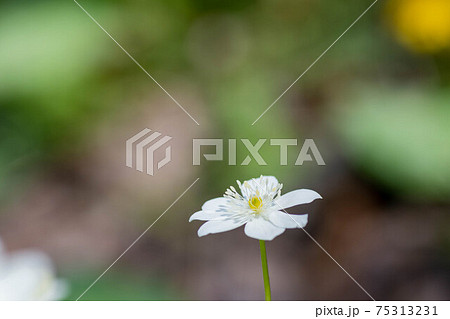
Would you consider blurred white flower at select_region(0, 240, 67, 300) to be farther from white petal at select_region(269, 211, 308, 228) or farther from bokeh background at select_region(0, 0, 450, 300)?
bokeh background at select_region(0, 0, 450, 300)

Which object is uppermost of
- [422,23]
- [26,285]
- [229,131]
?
[422,23]

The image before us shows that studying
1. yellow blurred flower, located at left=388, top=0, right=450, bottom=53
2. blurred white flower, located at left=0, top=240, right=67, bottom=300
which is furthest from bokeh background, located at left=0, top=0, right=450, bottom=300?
blurred white flower, located at left=0, top=240, right=67, bottom=300

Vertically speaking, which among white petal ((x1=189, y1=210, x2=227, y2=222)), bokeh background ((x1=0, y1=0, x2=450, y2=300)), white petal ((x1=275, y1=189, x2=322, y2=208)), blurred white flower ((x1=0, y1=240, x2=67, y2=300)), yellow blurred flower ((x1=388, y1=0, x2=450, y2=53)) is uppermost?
yellow blurred flower ((x1=388, y1=0, x2=450, y2=53))

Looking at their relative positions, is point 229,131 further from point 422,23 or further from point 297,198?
point 297,198

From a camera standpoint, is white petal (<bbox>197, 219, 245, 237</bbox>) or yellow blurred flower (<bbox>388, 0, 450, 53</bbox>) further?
yellow blurred flower (<bbox>388, 0, 450, 53</bbox>)

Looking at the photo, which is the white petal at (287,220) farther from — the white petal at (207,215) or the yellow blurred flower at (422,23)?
the yellow blurred flower at (422,23)

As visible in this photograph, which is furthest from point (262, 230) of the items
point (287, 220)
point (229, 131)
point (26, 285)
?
point (229, 131)

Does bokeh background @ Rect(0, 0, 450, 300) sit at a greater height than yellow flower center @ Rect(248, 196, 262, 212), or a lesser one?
greater

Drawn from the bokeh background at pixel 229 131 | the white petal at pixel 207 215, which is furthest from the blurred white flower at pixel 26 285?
the bokeh background at pixel 229 131
